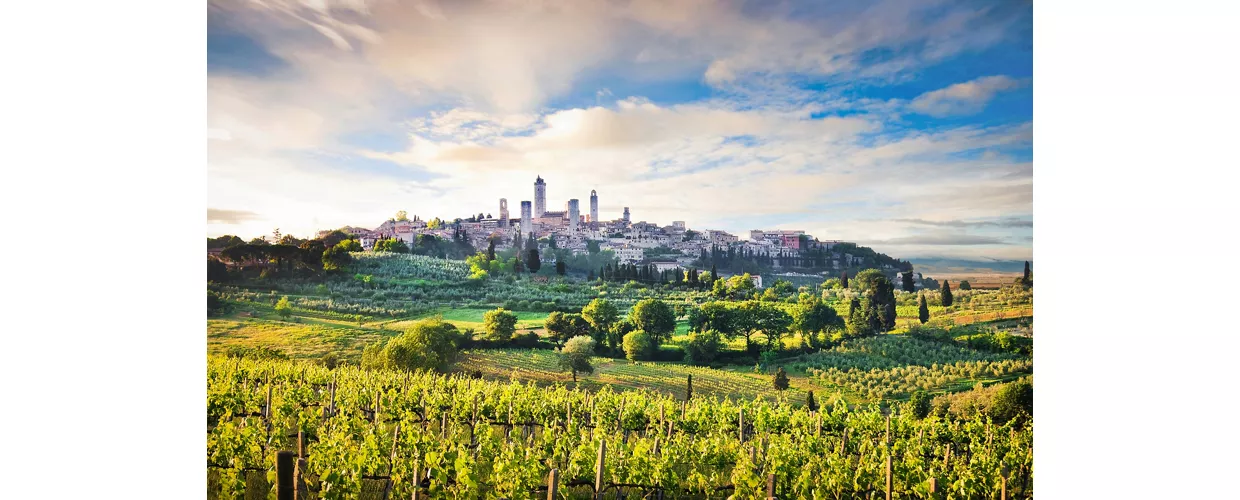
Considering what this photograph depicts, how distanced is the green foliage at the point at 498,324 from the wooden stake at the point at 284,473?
3.08m

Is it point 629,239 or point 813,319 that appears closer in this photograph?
point 813,319

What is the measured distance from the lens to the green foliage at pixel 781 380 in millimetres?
5891

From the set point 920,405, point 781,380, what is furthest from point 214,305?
point 920,405

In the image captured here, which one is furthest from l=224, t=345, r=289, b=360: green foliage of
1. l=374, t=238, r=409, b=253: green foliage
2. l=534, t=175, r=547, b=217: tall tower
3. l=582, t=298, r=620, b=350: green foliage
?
l=582, t=298, r=620, b=350: green foliage

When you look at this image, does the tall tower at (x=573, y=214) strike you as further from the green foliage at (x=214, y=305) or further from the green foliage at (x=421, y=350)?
the green foliage at (x=214, y=305)

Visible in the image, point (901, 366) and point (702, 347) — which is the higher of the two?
point (702, 347)

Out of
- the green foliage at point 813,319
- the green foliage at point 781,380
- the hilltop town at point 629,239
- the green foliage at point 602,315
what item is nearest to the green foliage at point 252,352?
the hilltop town at point 629,239

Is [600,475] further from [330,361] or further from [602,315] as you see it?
[330,361]

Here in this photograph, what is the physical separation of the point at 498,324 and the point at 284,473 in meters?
3.13

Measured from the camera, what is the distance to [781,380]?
590 cm
